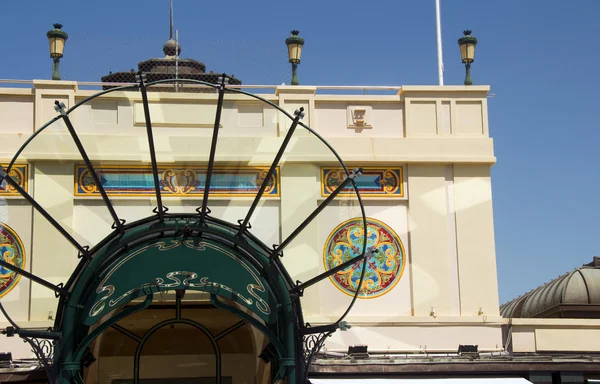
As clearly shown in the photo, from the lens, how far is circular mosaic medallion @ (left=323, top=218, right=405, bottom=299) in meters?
21.2

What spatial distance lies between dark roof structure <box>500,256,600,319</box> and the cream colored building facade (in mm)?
2239

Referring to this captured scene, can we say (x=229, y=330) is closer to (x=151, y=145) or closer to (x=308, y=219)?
(x=308, y=219)

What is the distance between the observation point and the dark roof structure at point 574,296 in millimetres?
23859

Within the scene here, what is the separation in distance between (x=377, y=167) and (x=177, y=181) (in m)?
5.18

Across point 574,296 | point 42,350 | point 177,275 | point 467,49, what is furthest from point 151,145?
point 574,296

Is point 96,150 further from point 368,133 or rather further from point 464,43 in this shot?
point 464,43

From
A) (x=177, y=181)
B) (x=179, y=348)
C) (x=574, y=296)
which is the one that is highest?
(x=177, y=181)

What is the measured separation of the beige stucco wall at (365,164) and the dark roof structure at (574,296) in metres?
3.07

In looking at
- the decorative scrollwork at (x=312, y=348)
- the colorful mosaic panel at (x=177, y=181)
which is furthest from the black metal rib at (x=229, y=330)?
the decorative scrollwork at (x=312, y=348)

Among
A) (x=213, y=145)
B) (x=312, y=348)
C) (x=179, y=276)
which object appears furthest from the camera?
(x=312, y=348)

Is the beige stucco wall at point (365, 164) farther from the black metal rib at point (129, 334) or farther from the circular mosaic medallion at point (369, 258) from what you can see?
the black metal rib at point (129, 334)

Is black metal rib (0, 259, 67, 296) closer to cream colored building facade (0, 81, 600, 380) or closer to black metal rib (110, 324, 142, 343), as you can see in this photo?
cream colored building facade (0, 81, 600, 380)

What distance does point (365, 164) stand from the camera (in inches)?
866

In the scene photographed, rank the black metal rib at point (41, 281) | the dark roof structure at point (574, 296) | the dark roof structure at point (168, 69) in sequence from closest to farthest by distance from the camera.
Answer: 1. the black metal rib at point (41, 281)
2. the dark roof structure at point (168, 69)
3. the dark roof structure at point (574, 296)
